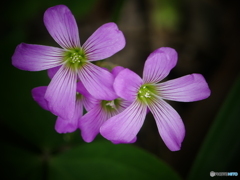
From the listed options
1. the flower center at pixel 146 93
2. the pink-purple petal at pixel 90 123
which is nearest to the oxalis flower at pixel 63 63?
the pink-purple petal at pixel 90 123

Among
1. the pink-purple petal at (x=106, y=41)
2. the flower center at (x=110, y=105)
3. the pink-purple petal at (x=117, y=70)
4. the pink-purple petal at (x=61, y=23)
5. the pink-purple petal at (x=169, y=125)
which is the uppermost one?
the pink-purple petal at (x=61, y=23)

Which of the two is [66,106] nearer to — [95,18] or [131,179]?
[131,179]

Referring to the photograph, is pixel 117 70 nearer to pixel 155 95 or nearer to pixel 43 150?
pixel 155 95

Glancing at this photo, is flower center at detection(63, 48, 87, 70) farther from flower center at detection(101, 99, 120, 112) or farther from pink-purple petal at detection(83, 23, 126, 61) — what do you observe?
flower center at detection(101, 99, 120, 112)

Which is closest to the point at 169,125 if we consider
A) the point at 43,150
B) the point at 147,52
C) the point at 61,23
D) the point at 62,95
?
the point at 62,95

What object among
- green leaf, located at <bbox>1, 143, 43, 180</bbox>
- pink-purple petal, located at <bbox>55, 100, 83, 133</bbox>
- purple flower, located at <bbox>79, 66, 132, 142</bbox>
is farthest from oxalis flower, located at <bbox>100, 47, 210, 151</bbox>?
green leaf, located at <bbox>1, 143, 43, 180</bbox>

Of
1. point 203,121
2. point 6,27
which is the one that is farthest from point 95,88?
point 6,27

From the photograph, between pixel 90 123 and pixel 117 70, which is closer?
pixel 117 70

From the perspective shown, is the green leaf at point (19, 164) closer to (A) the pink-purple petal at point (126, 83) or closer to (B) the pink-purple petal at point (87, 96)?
(B) the pink-purple petal at point (87, 96)
